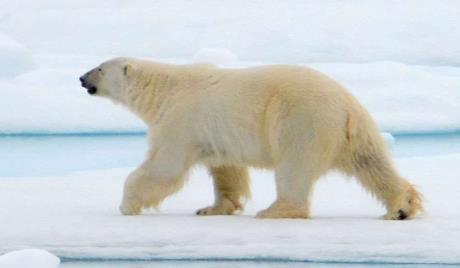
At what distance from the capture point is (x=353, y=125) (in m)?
4.76

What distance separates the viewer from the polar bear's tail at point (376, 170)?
4.80 meters

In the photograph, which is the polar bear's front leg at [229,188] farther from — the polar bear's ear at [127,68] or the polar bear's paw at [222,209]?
the polar bear's ear at [127,68]

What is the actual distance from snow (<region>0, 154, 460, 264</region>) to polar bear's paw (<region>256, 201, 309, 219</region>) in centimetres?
11

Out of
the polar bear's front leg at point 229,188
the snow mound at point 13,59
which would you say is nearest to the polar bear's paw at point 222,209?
the polar bear's front leg at point 229,188

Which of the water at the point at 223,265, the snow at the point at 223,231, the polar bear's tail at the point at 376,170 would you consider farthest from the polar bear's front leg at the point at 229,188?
the water at the point at 223,265

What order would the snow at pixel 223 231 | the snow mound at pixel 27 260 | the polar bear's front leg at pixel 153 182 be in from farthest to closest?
the polar bear's front leg at pixel 153 182, the snow at pixel 223 231, the snow mound at pixel 27 260

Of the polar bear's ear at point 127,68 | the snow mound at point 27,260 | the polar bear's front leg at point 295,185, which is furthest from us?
the polar bear's ear at point 127,68

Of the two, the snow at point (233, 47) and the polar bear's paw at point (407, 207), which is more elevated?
the snow at point (233, 47)

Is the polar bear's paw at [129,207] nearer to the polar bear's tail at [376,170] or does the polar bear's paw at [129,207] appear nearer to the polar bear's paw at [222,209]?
the polar bear's paw at [222,209]

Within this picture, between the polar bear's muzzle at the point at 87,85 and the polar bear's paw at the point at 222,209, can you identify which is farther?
the polar bear's muzzle at the point at 87,85

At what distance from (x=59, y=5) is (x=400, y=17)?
4.54m

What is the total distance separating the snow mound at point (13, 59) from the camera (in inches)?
430

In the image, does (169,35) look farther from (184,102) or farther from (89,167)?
(184,102)

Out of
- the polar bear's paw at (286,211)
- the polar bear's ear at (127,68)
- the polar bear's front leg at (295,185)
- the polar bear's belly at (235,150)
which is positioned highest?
the polar bear's ear at (127,68)
